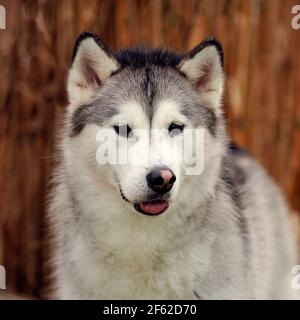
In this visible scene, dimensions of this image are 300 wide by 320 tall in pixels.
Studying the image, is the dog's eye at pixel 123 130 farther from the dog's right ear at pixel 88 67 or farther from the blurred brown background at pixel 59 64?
the blurred brown background at pixel 59 64

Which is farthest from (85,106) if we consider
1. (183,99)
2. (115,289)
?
(115,289)

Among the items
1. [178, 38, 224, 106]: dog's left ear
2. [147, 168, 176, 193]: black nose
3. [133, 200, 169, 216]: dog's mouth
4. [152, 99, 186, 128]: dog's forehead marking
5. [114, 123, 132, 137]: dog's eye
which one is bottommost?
[133, 200, 169, 216]: dog's mouth

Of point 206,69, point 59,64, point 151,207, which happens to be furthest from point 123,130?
point 59,64

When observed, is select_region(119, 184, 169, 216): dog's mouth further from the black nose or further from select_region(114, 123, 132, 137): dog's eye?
select_region(114, 123, 132, 137): dog's eye

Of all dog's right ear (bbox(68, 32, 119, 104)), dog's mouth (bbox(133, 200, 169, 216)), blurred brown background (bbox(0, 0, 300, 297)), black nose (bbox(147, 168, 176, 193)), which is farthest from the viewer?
blurred brown background (bbox(0, 0, 300, 297))

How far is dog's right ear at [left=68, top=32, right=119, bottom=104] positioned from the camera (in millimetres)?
3137

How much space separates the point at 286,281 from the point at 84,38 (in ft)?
6.22

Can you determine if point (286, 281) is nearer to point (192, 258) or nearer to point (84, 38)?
point (192, 258)

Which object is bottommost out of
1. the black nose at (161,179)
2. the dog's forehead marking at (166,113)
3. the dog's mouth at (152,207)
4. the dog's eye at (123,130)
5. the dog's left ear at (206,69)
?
the dog's mouth at (152,207)

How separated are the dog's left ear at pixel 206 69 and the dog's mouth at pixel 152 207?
0.58 metres

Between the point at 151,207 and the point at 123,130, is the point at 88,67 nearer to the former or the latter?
the point at 123,130

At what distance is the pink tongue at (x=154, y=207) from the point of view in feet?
9.87

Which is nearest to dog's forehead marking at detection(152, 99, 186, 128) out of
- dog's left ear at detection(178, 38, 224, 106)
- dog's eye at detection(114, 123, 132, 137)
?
dog's eye at detection(114, 123, 132, 137)

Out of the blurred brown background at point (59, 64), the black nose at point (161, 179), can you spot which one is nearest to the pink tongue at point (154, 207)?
the black nose at point (161, 179)
